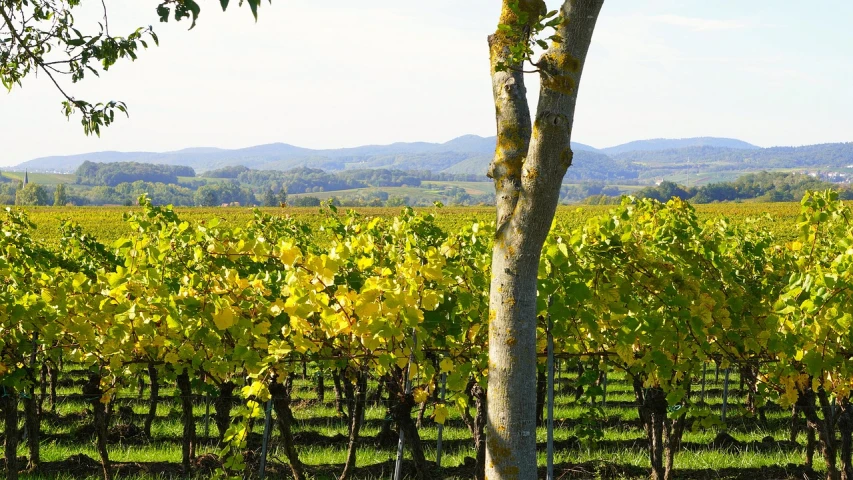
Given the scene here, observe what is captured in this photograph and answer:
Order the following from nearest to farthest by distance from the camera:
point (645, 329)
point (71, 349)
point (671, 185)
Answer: point (645, 329) < point (71, 349) < point (671, 185)

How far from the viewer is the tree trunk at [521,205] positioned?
9.84 ft

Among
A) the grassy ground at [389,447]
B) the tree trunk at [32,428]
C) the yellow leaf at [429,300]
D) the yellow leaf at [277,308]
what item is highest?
the yellow leaf at [429,300]

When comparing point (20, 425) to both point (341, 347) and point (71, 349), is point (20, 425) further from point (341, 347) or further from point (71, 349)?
point (341, 347)

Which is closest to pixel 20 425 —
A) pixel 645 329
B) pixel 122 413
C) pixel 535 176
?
pixel 122 413

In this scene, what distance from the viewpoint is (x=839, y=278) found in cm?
430

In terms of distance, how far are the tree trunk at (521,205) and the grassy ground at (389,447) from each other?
2.33 metres

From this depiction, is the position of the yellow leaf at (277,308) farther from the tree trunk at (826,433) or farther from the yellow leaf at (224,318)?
the tree trunk at (826,433)

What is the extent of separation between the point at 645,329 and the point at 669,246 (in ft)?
2.26

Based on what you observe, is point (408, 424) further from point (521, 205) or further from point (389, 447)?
point (389, 447)

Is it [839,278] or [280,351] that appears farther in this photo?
[839,278]

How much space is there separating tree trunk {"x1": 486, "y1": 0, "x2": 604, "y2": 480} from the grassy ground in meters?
2.33

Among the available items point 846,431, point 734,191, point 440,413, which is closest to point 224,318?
point 440,413

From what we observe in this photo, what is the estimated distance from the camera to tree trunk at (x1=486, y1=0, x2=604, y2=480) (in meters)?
3.00

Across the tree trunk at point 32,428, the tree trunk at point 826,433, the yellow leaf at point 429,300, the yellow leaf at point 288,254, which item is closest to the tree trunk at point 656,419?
the tree trunk at point 826,433
